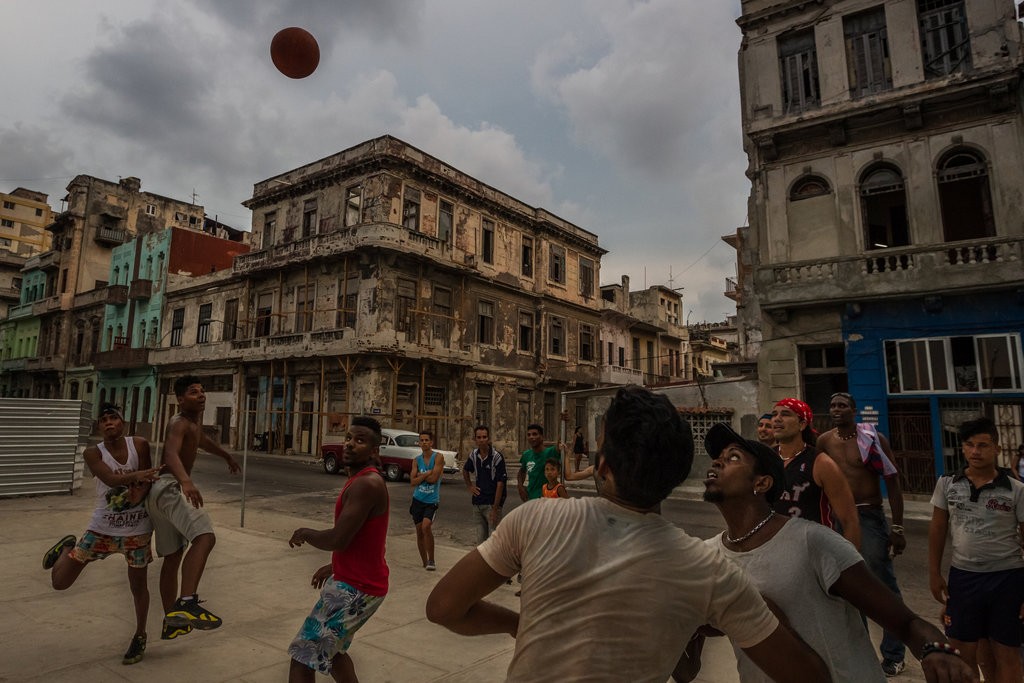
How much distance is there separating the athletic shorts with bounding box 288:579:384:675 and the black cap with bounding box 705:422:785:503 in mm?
2002

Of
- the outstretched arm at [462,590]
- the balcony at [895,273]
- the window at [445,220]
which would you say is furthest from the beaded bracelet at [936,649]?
the window at [445,220]

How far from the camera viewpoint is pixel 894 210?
1464cm

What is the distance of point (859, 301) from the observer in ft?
44.0

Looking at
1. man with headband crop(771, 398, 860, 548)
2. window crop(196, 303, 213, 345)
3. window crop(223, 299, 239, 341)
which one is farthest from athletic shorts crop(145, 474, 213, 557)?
window crop(196, 303, 213, 345)

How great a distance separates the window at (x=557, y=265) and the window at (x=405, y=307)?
9.42 meters

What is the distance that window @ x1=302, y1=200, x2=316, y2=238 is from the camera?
26.3 meters

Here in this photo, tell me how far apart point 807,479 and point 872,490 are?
113 centimetres

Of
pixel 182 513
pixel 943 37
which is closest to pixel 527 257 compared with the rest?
pixel 943 37

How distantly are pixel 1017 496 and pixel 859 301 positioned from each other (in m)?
11.5

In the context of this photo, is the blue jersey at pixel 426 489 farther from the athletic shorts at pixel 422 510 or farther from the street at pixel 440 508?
the street at pixel 440 508

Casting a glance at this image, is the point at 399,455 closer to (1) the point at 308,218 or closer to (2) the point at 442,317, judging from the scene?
(2) the point at 442,317

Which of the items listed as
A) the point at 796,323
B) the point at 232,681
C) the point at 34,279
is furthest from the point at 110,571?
the point at 34,279

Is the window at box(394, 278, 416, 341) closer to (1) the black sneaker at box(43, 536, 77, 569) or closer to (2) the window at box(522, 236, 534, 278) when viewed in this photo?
(2) the window at box(522, 236, 534, 278)

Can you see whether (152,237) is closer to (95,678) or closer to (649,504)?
(95,678)
